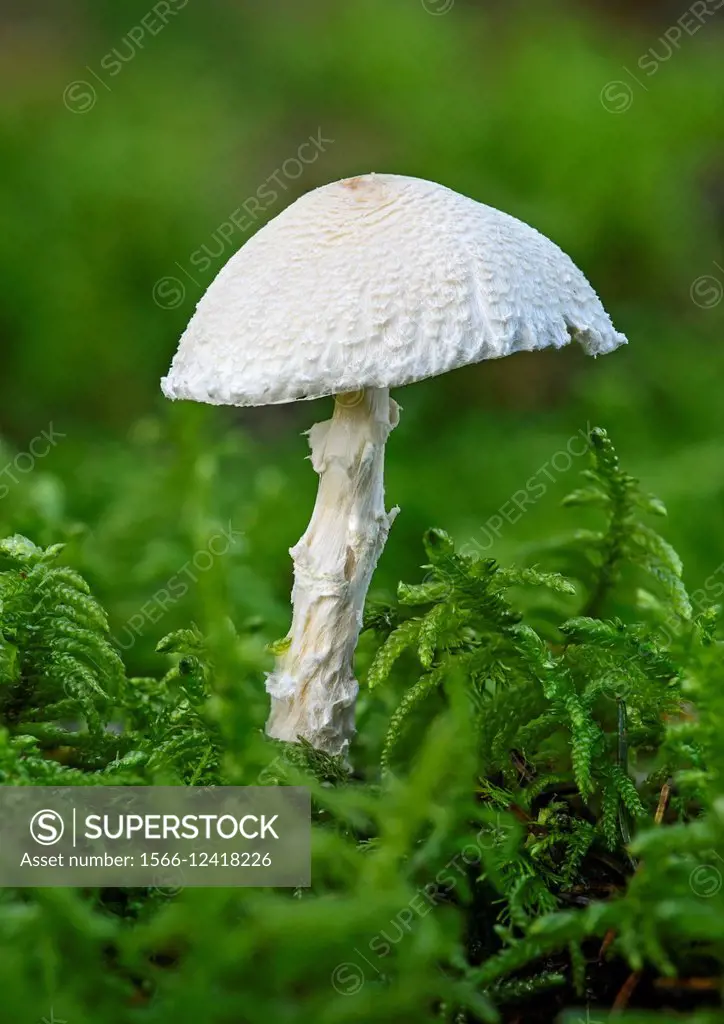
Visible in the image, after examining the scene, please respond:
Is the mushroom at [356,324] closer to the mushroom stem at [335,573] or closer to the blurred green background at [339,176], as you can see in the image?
the mushroom stem at [335,573]

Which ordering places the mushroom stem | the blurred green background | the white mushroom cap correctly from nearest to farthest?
the white mushroom cap, the mushroom stem, the blurred green background

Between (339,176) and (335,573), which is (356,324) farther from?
(339,176)

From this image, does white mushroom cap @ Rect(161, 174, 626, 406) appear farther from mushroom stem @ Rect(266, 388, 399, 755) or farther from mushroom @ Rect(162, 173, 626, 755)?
mushroom stem @ Rect(266, 388, 399, 755)

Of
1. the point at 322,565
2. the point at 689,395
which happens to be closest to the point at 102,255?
the point at 689,395

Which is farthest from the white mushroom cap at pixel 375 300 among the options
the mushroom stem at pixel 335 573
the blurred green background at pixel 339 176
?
the blurred green background at pixel 339 176

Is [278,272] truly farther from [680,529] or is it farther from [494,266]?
[680,529]

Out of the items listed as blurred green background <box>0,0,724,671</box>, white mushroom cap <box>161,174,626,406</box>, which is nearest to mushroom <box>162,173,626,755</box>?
white mushroom cap <box>161,174,626,406</box>

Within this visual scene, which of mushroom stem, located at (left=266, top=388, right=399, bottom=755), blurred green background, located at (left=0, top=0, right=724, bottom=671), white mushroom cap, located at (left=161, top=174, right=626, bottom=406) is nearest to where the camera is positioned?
white mushroom cap, located at (left=161, top=174, right=626, bottom=406)

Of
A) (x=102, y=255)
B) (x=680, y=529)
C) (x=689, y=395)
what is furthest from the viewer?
(x=102, y=255)
